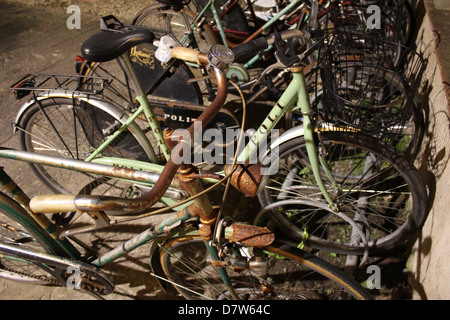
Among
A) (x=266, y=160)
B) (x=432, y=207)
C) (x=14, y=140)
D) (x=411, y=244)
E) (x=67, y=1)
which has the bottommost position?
(x=411, y=244)

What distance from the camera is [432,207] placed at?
2.20m

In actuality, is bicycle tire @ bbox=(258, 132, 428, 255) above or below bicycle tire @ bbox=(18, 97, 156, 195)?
below

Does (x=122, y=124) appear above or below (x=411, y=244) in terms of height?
above

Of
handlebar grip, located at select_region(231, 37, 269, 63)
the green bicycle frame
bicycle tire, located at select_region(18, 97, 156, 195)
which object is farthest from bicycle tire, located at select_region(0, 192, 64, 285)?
handlebar grip, located at select_region(231, 37, 269, 63)

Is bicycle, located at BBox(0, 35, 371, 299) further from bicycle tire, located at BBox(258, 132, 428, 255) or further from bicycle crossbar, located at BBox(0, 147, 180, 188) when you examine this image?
bicycle tire, located at BBox(258, 132, 428, 255)

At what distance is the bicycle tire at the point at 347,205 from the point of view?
2.30 m

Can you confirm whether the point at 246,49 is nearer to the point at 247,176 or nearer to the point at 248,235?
the point at 247,176

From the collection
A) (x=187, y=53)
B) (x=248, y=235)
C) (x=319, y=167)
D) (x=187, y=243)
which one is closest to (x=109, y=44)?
(x=187, y=53)

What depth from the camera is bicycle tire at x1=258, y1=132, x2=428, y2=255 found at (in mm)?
2301

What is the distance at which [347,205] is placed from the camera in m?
2.58

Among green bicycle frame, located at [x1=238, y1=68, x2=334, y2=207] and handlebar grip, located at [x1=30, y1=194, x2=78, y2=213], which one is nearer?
handlebar grip, located at [x1=30, y1=194, x2=78, y2=213]
